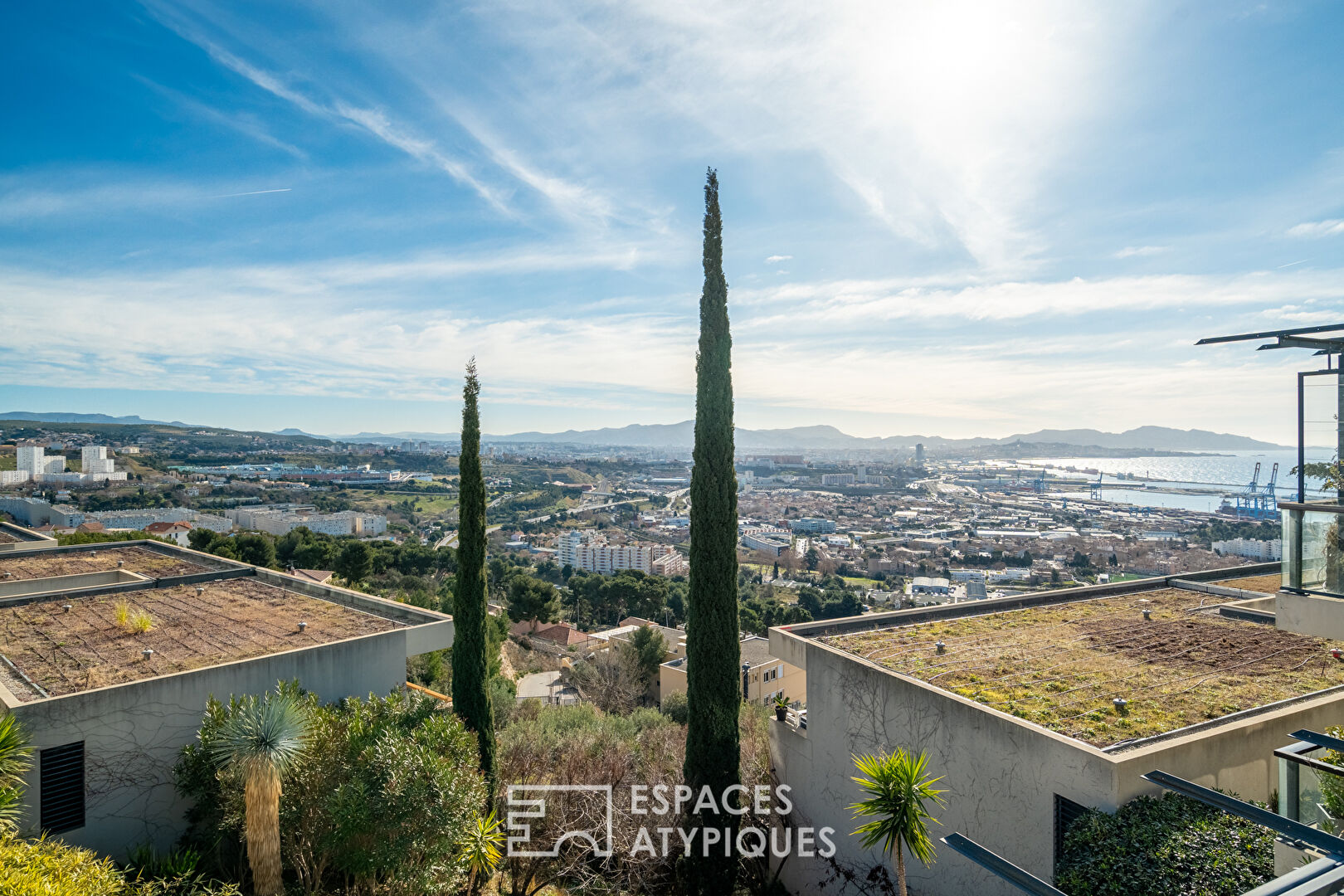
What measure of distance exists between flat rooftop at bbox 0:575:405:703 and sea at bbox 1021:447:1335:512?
80.5 metres

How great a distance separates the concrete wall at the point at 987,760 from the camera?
4.83m

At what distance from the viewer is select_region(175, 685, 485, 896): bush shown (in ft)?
18.0

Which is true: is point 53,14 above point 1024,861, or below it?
above

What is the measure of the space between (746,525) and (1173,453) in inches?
4283

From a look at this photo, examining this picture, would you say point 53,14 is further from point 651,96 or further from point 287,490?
point 287,490

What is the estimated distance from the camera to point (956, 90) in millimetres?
8680

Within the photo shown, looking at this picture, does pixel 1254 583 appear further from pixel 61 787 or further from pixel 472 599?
pixel 61 787

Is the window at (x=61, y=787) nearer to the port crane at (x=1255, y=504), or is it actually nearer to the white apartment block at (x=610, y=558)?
the white apartment block at (x=610, y=558)

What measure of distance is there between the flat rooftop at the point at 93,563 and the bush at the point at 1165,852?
14445 millimetres

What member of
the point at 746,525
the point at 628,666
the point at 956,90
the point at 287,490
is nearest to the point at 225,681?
the point at 956,90

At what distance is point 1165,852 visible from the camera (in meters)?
4.11

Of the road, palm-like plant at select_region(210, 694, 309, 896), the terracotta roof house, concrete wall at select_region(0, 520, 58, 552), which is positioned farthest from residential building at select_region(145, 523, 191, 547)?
palm-like plant at select_region(210, 694, 309, 896)

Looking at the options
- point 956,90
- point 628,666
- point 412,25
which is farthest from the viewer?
point 628,666

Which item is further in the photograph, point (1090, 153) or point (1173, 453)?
point (1173, 453)
